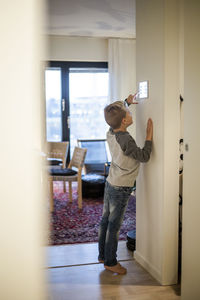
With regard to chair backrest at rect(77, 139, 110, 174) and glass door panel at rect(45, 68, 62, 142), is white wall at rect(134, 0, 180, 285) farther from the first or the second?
glass door panel at rect(45, 68, 62, 142)

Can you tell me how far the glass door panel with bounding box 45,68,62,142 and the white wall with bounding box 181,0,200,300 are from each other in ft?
16.9

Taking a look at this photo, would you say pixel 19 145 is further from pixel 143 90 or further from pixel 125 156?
pixel 143 90

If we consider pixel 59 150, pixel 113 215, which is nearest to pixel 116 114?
pixel 113 215

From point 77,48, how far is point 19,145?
6283mm

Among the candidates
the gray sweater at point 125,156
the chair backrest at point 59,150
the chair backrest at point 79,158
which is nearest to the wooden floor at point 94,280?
the gray sweater at point 125,156

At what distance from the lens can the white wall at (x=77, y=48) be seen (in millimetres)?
6875

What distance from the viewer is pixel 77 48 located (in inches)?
273

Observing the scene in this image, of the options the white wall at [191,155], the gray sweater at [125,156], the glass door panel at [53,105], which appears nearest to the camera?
the white wall at [191,155]

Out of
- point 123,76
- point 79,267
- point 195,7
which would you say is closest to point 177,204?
point 79,267

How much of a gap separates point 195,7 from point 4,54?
1.39m

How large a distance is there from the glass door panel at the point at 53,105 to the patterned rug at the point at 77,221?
6.17ft

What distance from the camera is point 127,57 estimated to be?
702 cm

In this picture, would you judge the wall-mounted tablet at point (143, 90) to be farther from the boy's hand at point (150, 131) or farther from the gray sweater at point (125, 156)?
the gray sweater at point (125, 156)

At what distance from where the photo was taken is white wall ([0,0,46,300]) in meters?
0.95
